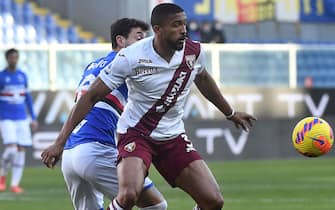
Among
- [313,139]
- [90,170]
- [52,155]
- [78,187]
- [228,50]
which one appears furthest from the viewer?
[228,50]

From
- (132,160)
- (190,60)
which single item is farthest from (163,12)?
(132,160)

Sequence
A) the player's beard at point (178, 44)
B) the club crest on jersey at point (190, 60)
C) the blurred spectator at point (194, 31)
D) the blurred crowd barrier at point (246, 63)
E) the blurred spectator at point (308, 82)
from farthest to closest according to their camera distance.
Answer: the blurred spectator at point (194, 31), the blurred spectator at point (308, 82), the blurred crowd barrier at point (246, 63), the club crest on jersey at point (190, 60), the player's beard at point (178, 44)

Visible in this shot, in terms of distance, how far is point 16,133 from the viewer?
1784 centimetres

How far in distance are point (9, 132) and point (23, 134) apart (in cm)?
25

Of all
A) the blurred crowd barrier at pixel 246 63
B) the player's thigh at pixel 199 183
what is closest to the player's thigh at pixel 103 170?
the player's thigh at pixel 199 183

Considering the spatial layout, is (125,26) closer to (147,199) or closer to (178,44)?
(178,44)

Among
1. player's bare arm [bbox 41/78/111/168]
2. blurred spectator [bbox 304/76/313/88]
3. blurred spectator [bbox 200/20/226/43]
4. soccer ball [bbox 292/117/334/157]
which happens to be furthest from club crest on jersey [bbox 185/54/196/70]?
blurred spectator [bbox 200/20/226/43]

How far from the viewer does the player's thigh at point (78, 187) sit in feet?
29.1

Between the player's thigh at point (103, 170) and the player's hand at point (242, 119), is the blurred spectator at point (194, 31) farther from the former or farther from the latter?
the player's thigh at point (103, 170)

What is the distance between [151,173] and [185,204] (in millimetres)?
7008

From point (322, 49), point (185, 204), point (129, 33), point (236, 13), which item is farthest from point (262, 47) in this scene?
point (129, 33)

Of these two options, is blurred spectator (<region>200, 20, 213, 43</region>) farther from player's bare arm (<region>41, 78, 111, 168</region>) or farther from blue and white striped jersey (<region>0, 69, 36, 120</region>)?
player's bare arm (<region>41, 78, 111, 168</region>)

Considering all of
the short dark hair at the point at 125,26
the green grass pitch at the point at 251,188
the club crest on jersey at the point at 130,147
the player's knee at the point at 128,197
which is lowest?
the green grass pitch at the point at 251,188

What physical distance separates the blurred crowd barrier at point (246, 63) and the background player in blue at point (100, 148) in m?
15.1
